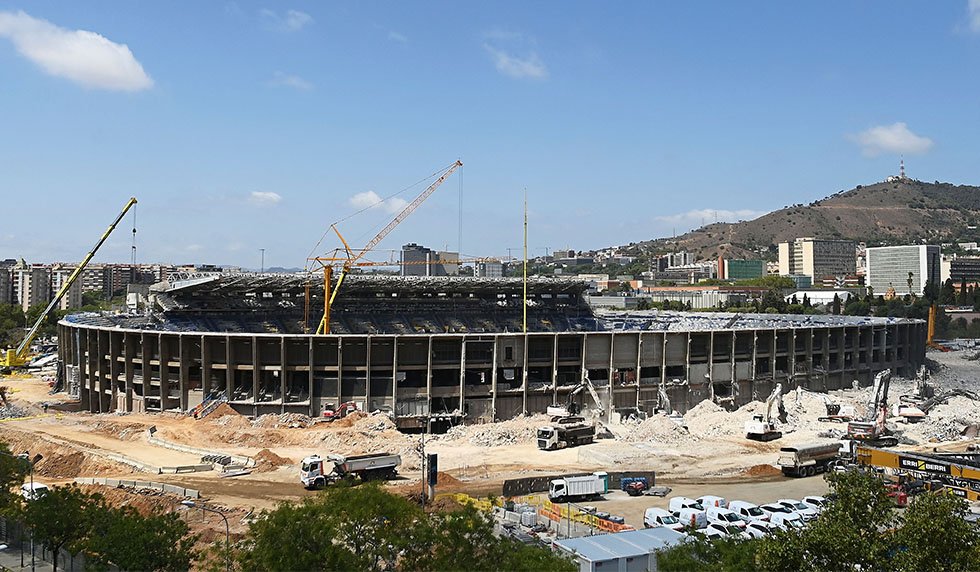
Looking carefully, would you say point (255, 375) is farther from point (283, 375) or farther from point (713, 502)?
point (713, 502)

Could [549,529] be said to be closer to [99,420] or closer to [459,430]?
[459,430]

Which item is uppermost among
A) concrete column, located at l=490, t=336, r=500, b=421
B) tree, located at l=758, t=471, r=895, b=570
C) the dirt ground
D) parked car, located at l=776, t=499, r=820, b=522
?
tree, located at l=758, t=471, r=895, b=570

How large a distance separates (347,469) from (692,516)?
2022 centimetres

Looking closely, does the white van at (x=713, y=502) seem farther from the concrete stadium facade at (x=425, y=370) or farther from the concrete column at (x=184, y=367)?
the concrete column at (x=184, y=367)

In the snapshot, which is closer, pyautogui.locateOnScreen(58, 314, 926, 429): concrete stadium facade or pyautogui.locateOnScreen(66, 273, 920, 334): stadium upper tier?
pyautogui.locateOnScreen(58, 314, 926, 429): concrete stadium facade

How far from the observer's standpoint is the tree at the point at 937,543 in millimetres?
19797

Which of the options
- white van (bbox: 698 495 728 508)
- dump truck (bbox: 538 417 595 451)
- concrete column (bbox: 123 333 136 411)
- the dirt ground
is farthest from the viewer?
concrete column (bbox: 123 333 136 411)

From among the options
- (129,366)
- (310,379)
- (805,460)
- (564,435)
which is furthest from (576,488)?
(129,366)

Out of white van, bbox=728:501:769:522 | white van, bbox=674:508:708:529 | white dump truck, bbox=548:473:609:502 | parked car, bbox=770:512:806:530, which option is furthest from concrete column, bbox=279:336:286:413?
parked car, bbox=770:512:806:530

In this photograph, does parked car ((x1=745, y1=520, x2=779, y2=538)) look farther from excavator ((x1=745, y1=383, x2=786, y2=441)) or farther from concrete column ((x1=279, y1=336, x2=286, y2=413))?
concrete column ((x1=279, y1=336, x2=286, y2=413))

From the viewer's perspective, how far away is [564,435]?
201 feet

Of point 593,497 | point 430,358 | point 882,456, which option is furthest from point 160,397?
point 882,456

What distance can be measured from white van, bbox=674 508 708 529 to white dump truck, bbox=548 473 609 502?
585cm

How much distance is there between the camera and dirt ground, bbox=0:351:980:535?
4869 centimetres
